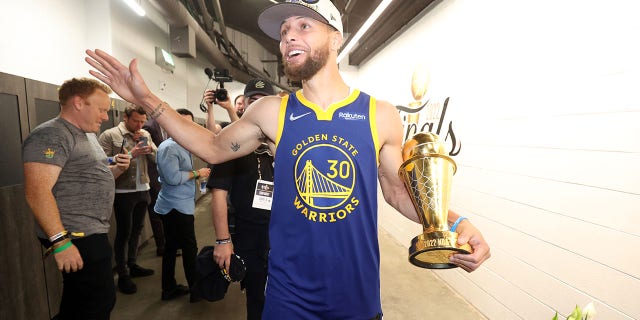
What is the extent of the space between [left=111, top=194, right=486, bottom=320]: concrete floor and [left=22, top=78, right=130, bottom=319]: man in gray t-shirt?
1092 mm

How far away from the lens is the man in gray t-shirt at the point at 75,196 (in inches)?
65.5

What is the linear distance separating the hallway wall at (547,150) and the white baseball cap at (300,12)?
1.83 meters

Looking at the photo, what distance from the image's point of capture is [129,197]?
325 cm

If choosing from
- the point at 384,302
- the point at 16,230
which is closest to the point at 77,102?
the point at 16,230

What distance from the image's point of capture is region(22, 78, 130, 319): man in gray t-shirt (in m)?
1.66

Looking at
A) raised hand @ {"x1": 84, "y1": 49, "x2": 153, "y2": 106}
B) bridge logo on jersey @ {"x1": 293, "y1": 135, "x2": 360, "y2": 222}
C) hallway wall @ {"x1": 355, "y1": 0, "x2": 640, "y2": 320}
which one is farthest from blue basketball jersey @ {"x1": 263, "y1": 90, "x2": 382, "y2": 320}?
hallway wall @ {"x1": 355, "y1": 0, "x2": 640, "y2": 320}

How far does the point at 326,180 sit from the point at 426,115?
3.48 m

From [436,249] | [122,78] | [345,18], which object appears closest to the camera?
[436,249]

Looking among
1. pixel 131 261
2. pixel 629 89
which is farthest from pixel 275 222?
pixel 131 261

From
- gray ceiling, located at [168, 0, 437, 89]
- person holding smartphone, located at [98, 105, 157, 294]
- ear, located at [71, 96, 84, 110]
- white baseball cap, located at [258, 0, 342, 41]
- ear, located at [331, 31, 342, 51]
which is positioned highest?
gray ceiling, located at [168, 0, 437, 89]

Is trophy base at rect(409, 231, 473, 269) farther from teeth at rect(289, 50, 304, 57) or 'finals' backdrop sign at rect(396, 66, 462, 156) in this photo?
'finals' backdrop sign at rect(396, 66, 462, 156)

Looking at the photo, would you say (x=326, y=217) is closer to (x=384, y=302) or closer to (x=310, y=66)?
(x=310, y=66)

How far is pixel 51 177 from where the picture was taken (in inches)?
66.1

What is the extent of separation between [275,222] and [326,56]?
80 cm
